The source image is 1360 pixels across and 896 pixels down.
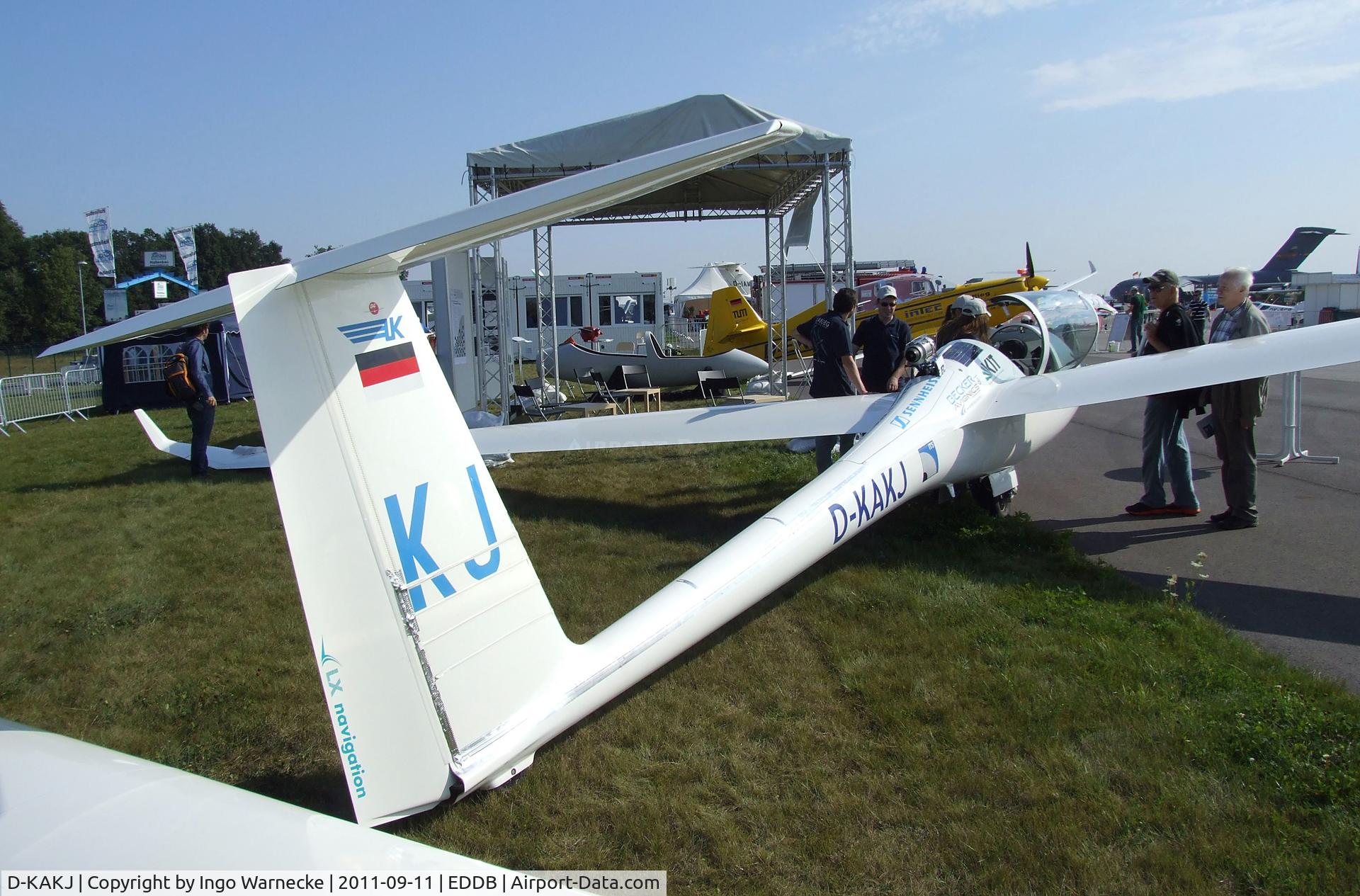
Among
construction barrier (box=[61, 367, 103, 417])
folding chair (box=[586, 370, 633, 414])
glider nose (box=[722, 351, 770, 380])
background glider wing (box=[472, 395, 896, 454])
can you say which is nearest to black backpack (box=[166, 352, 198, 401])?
background glider wing (box=[472, 395, 896, 454])

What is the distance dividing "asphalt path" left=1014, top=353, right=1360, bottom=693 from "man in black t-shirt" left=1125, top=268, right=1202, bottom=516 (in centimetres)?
17

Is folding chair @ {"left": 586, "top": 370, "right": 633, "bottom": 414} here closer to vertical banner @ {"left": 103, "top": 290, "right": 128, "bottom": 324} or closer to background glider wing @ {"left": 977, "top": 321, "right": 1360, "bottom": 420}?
background glider wing @ {"left": 977, "top": 321, "right": 1360, "bottom": 420}

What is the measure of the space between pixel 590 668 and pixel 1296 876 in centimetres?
223

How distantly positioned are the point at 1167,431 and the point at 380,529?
20.9ft

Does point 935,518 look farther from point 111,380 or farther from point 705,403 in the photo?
point 111,380

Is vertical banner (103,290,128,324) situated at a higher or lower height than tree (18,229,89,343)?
lower

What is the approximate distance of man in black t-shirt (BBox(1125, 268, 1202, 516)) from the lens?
21.0ft

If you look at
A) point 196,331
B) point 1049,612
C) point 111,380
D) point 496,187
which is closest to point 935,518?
point 1049,612

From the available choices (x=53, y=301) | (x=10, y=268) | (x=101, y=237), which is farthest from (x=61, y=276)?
(x=101, y=237)

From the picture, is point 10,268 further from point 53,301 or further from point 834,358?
point 834,358

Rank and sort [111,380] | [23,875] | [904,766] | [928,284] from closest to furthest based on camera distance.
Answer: [23,875]
[904,766]
[111,380]
[928,284]

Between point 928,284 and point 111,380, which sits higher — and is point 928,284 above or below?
above

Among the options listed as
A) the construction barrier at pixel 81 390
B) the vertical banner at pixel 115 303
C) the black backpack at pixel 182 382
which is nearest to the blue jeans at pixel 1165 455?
the black backpack at pixel 182 382

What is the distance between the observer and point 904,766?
10.1ft
